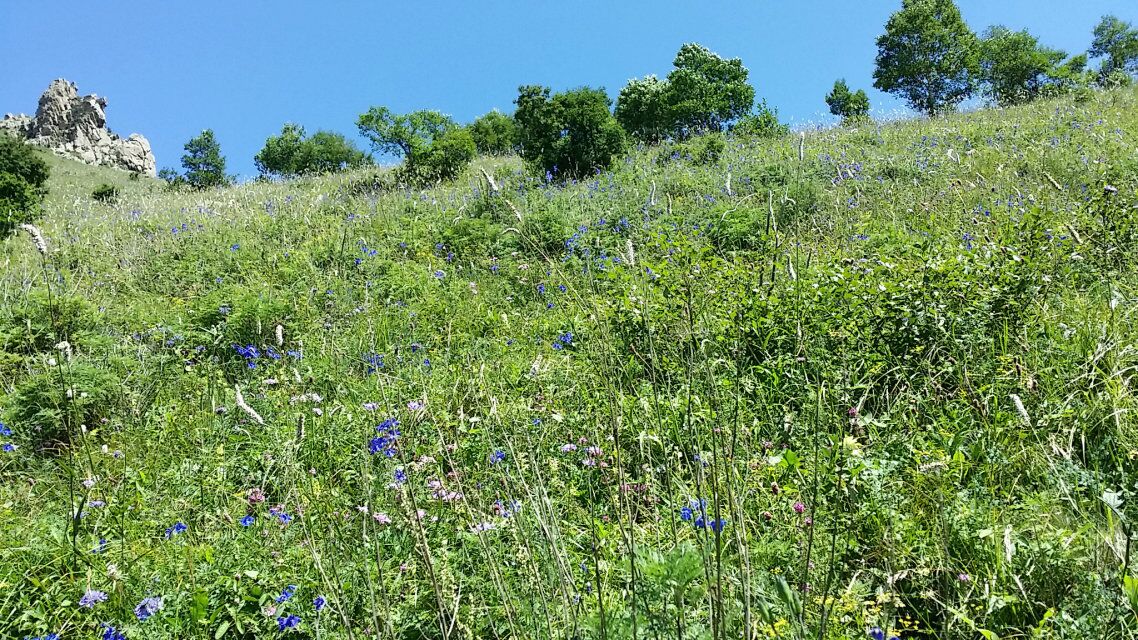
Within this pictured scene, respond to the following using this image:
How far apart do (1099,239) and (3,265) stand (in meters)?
10.6

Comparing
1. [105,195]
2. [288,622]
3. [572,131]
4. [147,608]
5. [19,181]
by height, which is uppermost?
[105,195]

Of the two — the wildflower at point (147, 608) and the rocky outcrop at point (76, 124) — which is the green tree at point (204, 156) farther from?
the wildflower at point (147, 608)

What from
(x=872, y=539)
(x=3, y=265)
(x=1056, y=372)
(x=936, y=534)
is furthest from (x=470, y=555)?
(x=3, y=265)

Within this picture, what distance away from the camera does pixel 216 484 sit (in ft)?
9.66

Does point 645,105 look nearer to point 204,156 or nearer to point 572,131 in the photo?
point 572,131

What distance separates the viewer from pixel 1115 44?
2308 inches

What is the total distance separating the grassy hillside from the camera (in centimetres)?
168

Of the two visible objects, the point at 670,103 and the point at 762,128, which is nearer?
the point at 762,128

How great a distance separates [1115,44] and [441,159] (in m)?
76.6

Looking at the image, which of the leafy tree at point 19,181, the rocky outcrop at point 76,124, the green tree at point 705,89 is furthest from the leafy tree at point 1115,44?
the rocky outcrop at point 76,124

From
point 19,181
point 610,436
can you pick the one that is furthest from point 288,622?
point 19,181

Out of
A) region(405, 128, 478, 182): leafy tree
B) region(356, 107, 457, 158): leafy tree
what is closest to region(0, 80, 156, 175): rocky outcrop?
region(356, 107, 457, 158): leafy tree

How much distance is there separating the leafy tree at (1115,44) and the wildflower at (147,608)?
248 ft

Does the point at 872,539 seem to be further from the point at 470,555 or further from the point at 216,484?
the point at 216,484
